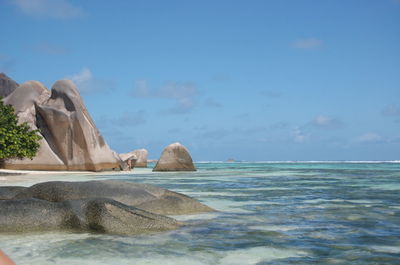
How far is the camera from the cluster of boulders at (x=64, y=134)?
3238 cm

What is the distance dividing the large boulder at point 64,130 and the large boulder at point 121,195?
2593 centimetres

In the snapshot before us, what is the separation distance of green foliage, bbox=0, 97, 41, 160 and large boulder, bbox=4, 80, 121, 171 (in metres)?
6.85

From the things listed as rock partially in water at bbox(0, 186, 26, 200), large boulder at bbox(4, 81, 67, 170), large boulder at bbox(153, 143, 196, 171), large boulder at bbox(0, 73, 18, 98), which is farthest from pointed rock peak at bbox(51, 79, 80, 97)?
rock partially in water at bbox(0, 186, 26, 200)

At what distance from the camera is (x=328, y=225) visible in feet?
21.0

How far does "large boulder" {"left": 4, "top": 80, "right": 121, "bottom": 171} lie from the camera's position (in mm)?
33594

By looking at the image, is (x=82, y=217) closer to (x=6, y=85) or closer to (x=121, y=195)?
(x=121, y=195)

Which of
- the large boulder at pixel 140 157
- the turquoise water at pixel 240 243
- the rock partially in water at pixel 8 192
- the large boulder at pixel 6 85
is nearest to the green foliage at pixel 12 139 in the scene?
the rock partially in water at pixel 8 192

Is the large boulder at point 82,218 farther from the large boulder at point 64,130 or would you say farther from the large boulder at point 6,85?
the large boulder at point 6,85

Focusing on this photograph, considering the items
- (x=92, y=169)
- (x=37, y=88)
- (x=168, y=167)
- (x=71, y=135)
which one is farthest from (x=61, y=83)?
(x=168, y=167)

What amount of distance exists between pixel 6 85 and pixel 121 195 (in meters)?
59.1

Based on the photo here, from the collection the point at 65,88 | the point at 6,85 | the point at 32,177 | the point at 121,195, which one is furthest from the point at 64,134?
the point at 6,85

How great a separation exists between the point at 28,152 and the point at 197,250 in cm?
2282

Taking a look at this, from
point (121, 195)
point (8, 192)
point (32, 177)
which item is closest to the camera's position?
point (121, 195)

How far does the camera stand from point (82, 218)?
598cm
